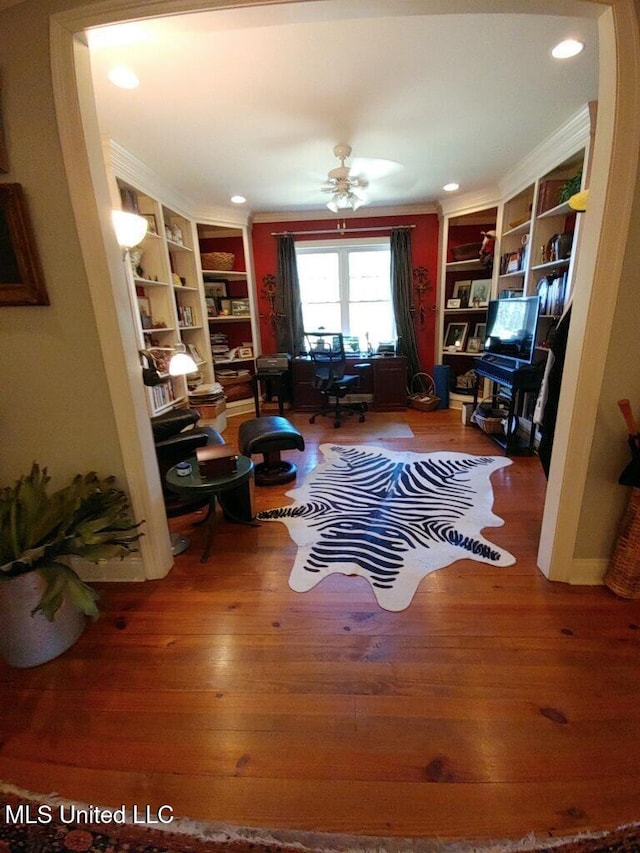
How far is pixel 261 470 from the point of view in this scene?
9.61 ft

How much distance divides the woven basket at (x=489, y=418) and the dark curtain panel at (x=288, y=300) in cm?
257

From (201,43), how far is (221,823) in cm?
294

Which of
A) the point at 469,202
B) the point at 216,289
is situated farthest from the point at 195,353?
the point at 469,202

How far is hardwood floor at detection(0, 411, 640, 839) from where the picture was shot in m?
0.97

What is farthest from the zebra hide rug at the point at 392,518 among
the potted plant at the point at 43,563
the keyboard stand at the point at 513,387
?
the potted plant at the point at 43,563

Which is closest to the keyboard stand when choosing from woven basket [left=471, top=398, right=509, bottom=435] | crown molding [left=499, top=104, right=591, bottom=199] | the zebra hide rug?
woven basket [left=471, top=398, right=509, bottom=435]

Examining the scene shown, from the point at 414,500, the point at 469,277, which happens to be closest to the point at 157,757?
the point at 414,500

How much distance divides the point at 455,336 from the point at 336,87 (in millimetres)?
3365

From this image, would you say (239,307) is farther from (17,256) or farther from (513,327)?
(17,256)

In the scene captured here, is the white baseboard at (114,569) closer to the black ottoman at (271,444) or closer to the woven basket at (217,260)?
the black ottoman at (271,444)

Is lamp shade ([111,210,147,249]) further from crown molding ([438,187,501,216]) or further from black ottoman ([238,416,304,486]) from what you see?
crown molding ([438,187,501,216])

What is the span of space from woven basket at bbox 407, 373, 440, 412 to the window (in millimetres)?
735

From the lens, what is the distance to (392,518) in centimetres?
227

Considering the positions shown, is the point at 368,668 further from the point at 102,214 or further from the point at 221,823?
the point at 102,214
